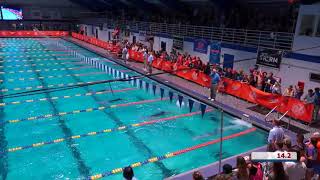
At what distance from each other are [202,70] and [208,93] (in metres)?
1.93

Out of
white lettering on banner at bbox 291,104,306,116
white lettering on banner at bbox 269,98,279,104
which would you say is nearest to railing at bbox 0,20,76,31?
white lettering on banner at bbox 269,98,279,104

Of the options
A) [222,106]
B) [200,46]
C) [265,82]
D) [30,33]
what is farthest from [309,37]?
[30,33]

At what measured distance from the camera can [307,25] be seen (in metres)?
11.6

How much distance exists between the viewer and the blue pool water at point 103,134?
7.36 m

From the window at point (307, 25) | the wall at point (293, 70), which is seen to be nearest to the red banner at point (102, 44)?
the wall at point (293, 70)

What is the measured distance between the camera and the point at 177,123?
10164 mm

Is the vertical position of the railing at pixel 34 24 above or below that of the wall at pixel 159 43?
above

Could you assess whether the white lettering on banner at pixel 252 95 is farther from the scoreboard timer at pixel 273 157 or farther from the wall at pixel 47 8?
the wall at pixel 47 8

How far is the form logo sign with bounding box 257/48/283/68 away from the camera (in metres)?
12.4

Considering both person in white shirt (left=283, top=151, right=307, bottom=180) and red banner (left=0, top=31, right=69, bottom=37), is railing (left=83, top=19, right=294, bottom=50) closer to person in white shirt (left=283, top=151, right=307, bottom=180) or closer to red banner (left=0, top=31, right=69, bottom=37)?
person in white shirt (left=283, top=151, right=307, bottom=180)

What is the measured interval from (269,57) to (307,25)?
200 cm

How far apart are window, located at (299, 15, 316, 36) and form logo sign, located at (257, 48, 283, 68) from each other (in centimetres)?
122

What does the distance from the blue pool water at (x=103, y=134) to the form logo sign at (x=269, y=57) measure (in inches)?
157

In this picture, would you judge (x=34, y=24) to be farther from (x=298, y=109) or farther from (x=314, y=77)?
(x=298, y=109)
